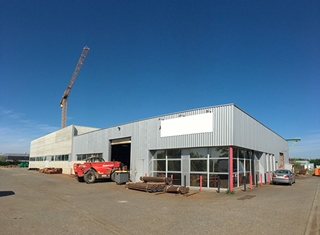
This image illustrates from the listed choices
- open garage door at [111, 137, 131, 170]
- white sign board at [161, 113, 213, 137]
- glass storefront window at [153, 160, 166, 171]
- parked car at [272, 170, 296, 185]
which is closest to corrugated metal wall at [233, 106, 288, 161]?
white sign board at [161, 113, 213, 137]

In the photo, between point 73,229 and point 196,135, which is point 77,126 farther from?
point 73,229

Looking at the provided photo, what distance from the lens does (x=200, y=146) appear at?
18.5 metres

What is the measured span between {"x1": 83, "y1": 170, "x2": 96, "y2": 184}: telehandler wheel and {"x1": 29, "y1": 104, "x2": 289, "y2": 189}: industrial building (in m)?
3.34

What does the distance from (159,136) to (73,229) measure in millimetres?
14075

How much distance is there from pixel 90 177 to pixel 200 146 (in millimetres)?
10932

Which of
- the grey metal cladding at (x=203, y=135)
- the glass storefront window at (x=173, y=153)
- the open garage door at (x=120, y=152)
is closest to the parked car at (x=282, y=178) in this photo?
the grey metal cladding at (x=203, y=135)

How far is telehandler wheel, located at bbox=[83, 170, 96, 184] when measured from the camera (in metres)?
23.7

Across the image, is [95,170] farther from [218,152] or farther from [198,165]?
[218,152]

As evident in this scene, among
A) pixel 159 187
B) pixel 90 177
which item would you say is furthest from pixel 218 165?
pixel 90 177

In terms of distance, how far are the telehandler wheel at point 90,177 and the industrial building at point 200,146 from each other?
11.0 ft

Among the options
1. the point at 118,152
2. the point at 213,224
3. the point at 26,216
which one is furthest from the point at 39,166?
the point at 213,224

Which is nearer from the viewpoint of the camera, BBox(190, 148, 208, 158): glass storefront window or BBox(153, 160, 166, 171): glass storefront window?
BBox(190, 148, 208, 158): glass storefront window

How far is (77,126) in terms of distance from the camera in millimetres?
40250

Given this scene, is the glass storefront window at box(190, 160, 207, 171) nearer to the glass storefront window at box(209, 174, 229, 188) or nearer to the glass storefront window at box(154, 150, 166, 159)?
the glass storefront window at box(209, 174, 229, 188)
